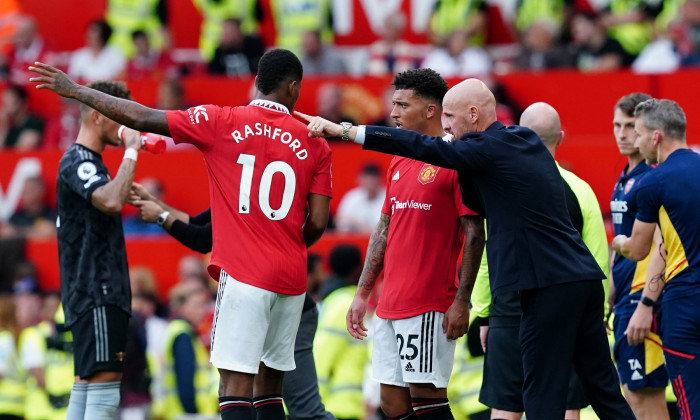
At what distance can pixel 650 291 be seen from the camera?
7.83 meters

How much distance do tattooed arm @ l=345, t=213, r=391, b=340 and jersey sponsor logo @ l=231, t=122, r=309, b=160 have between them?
2.63 ft

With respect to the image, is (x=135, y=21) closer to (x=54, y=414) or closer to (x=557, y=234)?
(x=54, y=414)

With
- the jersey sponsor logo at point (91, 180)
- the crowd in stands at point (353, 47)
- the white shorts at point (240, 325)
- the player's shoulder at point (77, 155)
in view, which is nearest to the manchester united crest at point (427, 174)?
the white shorts at point (240, 325)

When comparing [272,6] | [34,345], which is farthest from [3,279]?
[272,6]

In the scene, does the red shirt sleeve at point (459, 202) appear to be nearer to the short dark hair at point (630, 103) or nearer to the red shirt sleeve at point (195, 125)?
the red shirt sleeve at point (195, 125)

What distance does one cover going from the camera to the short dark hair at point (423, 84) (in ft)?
23.7

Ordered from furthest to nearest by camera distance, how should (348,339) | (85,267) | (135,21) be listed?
1. (135,21)
2. (348,339)
3. (85,267)

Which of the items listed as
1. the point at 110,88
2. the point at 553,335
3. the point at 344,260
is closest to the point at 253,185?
the point at 110,88

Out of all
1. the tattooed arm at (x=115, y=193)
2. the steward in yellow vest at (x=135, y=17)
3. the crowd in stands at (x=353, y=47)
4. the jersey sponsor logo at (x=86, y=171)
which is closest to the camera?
the tattooed arm at (x=115, y=193)

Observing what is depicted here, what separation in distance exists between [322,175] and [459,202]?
2.95 feet

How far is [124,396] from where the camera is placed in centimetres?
1229

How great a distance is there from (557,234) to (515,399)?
5.07 feet

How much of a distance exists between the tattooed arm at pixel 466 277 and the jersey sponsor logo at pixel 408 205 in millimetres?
260

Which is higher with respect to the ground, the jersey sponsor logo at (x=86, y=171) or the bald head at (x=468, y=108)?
the bald head at (x=468, y=108)
